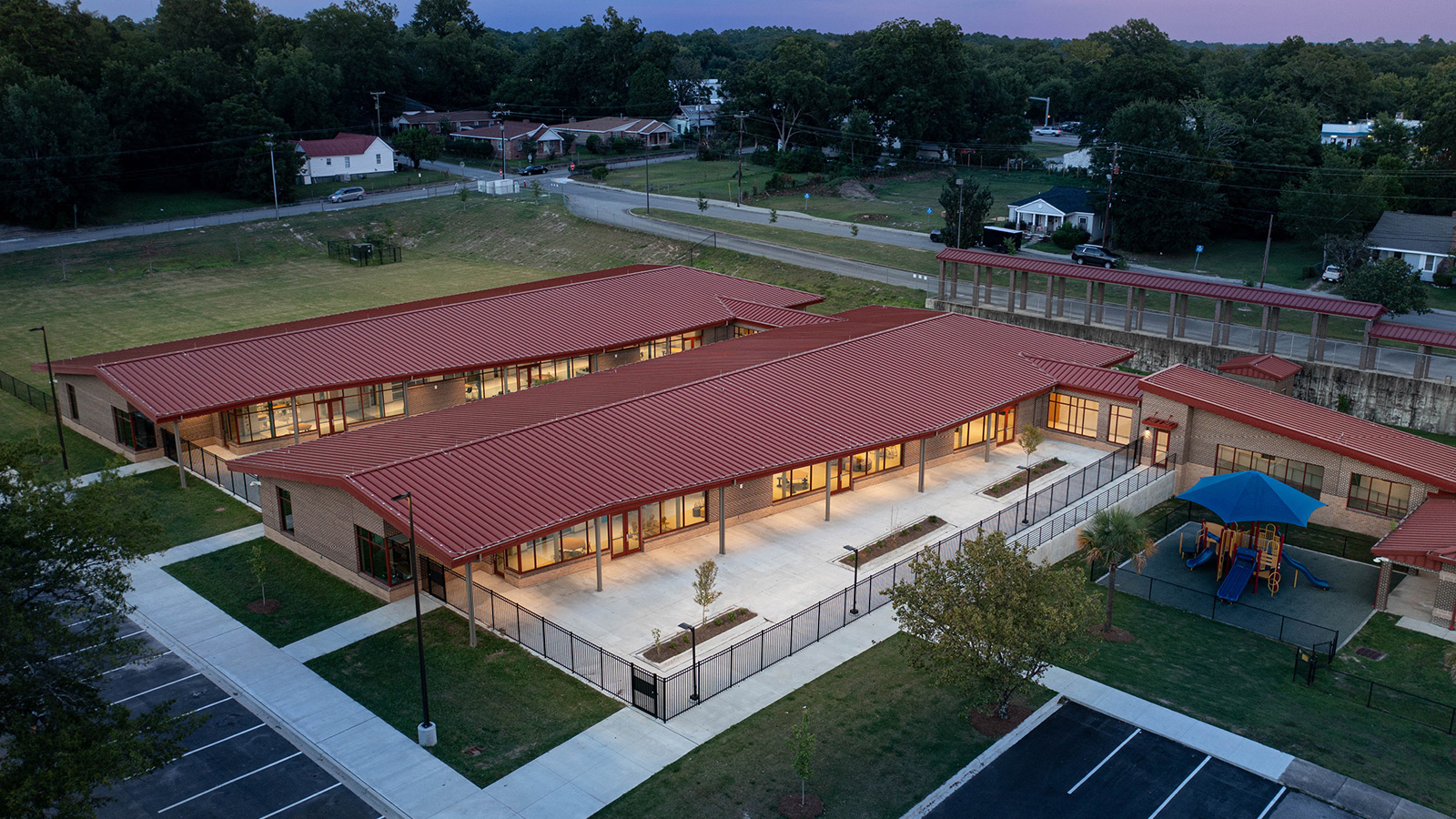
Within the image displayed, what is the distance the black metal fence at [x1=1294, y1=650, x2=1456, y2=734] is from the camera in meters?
29.4

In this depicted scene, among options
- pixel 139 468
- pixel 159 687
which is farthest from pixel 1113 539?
pixel 139 468

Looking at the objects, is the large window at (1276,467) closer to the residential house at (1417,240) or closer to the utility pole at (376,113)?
the residential house at (1417,240)

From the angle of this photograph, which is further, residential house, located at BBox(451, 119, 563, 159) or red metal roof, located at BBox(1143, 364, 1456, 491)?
residential house, located at BBox(451, 119, 563, 159)

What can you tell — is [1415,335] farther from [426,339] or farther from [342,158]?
[342,158]

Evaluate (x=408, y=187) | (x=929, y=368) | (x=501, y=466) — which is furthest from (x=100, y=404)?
(x=408, y=187)

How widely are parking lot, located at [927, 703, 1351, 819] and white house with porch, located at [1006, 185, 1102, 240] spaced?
2756 inches

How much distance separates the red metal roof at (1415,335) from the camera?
49469mm

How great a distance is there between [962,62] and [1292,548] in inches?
4028

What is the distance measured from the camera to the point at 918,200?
110 meters

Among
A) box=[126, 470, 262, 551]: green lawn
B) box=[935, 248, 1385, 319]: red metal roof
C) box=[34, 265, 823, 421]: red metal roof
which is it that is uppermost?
box=[935, 248, 1385, 319]: red metal roof

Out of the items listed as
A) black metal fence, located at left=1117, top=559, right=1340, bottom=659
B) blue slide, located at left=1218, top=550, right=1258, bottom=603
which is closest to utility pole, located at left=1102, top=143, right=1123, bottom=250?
blue slide, located at left=1218, top=550, right=1258, bottom=603

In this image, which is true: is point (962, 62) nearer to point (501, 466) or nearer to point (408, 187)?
point (408, 187)

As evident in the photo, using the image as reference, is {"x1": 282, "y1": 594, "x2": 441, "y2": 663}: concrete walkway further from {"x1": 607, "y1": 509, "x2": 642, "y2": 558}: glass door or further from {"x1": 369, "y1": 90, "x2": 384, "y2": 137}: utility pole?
{"x1": 369, "y1": 90, "x2": 384, "y2": 137}: utility pole

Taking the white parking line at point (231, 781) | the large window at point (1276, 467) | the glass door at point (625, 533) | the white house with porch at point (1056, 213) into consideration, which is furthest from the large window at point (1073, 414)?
the white house with porch at point (1056, 213)
